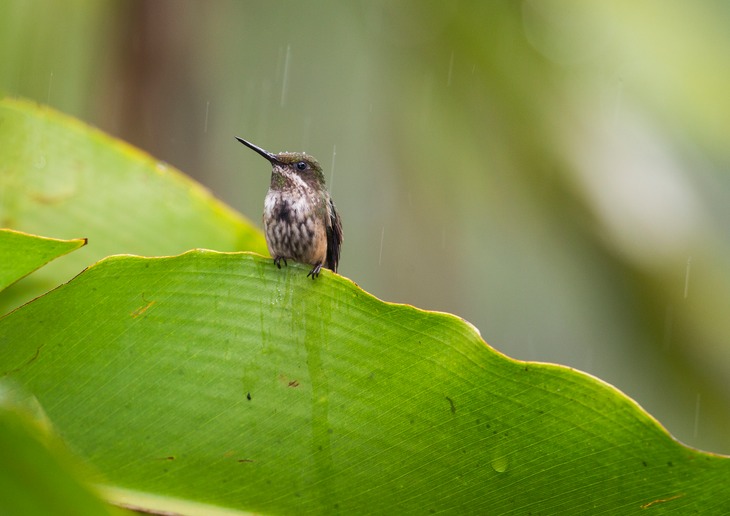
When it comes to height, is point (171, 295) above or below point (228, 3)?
below

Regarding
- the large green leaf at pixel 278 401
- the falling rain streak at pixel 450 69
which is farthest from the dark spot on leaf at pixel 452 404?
the falling rain streak at pixel 450 69

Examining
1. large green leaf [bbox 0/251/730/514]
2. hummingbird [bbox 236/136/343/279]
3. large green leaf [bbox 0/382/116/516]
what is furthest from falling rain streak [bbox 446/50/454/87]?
large green leaf [bbox 0/382/116/516]

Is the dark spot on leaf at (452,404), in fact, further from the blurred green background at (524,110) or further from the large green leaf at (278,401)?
the blurred green background at (524,110)

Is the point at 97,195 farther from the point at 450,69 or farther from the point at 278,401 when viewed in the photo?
the point at 450,69

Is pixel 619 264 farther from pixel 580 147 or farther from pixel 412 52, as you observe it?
pixel 412 52

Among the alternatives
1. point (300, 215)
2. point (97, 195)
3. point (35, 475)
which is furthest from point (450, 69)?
point (35, 475)

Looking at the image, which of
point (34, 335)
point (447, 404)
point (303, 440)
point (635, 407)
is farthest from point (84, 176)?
point (635, 407)
